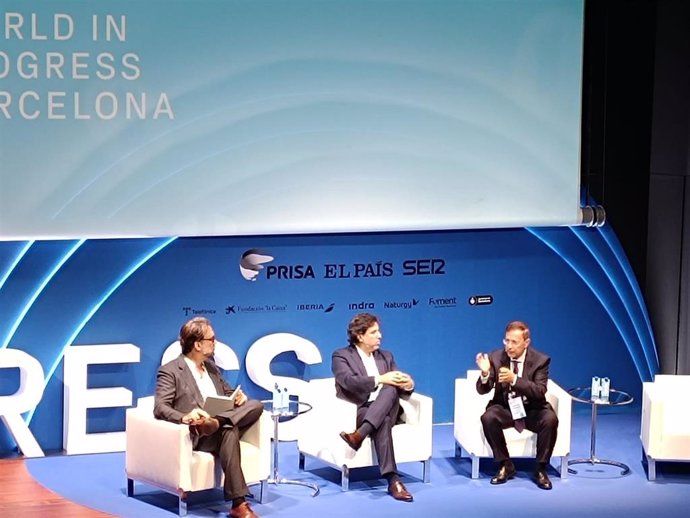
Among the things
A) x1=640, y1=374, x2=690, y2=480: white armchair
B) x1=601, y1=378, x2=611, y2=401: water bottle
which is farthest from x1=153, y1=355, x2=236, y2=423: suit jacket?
x1=640, y1=374, x2=690, y2=480: white armchair

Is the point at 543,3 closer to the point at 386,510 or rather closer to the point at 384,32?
the point at 384,32

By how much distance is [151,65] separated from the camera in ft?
24.8

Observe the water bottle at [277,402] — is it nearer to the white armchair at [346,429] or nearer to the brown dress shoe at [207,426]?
the white armchair at [346,429]

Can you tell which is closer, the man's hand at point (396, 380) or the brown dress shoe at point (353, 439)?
the brown dress shoe at point (353, 439)

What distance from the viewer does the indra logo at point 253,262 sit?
321 inches

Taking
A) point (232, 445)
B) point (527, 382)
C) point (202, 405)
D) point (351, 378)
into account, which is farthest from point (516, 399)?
point (202, 405)

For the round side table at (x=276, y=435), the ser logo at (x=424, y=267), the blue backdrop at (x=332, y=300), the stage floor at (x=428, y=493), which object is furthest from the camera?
the ser logo at (x=424, y=267)

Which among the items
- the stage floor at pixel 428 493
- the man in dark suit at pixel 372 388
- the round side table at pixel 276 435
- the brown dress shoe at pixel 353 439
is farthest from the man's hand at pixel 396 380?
the stage floor at pixel 428 493

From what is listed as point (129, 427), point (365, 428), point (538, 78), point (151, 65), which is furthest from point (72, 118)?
point (538, 78)

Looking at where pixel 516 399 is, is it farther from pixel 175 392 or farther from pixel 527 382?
pixel 175 392

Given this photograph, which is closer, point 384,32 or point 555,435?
point 555,435

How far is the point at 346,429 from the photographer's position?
7266mm

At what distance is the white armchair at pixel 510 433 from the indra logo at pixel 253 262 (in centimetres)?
154

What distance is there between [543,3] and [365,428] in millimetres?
3106
